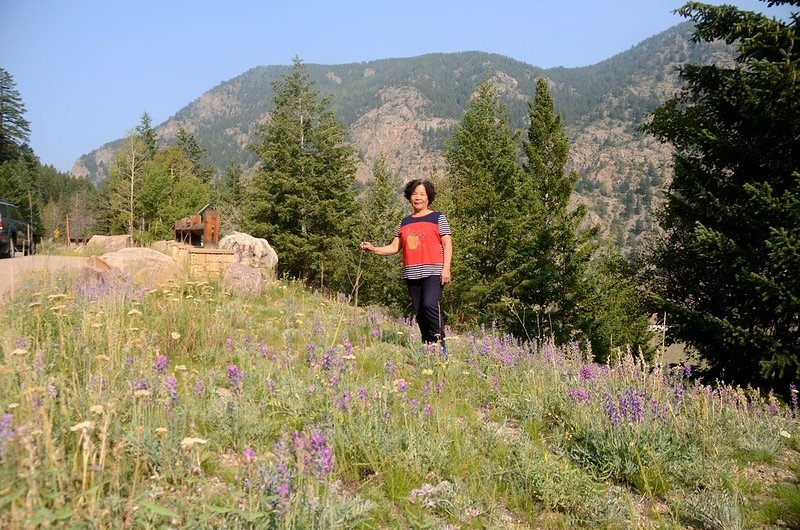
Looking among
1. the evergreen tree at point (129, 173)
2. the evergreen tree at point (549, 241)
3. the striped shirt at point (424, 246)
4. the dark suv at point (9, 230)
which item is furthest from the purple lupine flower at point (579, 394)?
the evergreen tree at point (129, 173)

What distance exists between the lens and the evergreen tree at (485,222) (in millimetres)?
19797

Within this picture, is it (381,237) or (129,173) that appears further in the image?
(129,173)

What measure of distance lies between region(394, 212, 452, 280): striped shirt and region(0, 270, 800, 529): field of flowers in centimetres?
124

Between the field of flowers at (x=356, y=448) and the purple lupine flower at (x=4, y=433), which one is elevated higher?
the purple lupine flower at (x=4, y=433)

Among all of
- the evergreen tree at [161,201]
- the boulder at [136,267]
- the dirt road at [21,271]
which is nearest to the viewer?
the dirt road at [21,271]

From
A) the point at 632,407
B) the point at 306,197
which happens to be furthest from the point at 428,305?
Answer: the point at 306,197

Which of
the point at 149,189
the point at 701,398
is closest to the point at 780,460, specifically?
the point at 701,398

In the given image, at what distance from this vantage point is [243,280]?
987 cm

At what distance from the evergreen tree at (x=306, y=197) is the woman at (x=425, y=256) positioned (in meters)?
19.1

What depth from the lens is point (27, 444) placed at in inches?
61.3

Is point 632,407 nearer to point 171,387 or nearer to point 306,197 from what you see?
point 171,387

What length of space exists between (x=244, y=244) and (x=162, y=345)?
9.37 meters

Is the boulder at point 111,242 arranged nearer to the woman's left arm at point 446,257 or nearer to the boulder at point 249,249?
the boulder at point 249,249

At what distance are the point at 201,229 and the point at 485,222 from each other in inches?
531
